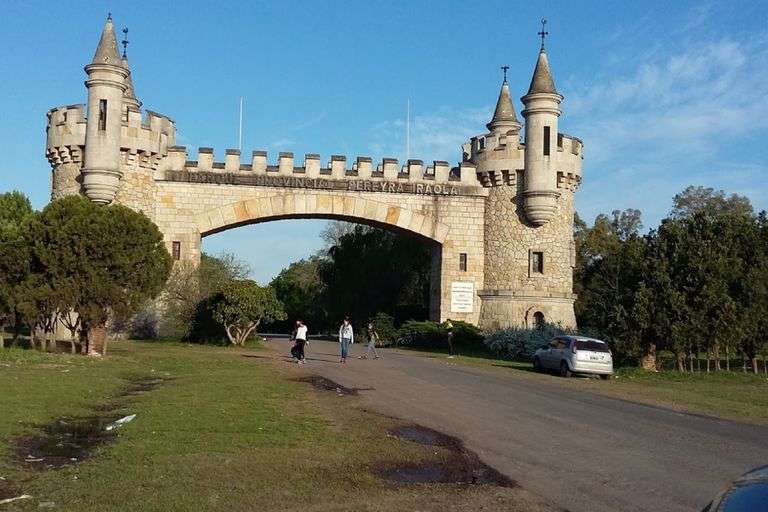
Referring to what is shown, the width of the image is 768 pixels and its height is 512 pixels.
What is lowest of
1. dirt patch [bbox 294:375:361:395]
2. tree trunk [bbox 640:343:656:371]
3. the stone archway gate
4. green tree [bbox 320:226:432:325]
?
dirt patch [bbox 294:375:361:395]

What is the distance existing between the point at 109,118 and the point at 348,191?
10.7 metres

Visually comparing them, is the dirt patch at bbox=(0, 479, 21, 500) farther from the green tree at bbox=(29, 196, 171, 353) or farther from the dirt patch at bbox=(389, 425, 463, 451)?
the green tree at bbox=(29, 196, 171, 353)

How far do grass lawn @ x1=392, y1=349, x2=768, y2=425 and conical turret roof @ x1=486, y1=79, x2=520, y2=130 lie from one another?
17.1 meters

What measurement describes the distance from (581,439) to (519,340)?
21.1 metres

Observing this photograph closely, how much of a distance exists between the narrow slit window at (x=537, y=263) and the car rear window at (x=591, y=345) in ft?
42.9

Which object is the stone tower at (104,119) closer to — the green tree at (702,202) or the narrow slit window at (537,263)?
the narrow slit window at (537,263)

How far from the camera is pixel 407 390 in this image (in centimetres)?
1786

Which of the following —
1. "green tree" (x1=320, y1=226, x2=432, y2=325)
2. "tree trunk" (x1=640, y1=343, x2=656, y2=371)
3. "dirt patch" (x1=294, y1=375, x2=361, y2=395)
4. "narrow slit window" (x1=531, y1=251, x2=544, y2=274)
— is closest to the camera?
"dirt patch" (x1=294, y1=375, x2=361, y2=395)

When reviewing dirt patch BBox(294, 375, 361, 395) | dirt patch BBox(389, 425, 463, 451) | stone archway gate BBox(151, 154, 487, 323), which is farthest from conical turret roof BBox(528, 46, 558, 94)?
dirt patch BBox(389, 425, 463, 451)

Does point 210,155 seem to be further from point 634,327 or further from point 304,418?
point 304,418

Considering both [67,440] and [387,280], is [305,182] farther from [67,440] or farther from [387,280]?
[67,440]

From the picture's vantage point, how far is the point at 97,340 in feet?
82.8

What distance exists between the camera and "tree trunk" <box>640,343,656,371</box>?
27.0 m

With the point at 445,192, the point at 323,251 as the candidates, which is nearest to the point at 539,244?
the point at 445,192
